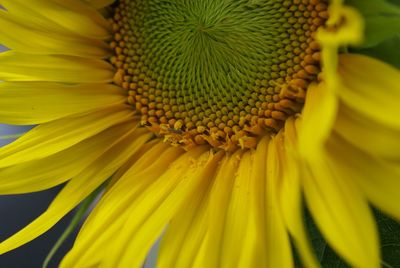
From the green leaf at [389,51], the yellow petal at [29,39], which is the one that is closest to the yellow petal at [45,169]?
the yellow petal at [29,39]

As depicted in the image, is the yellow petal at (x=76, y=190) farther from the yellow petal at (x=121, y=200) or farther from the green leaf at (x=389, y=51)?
the green leaf at (x=389, y=51)

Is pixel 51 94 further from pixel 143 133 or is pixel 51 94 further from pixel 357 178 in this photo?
pixel 357 178

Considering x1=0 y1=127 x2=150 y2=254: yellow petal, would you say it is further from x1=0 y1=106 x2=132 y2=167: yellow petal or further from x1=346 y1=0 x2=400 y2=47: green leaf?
x1=346 y1=0 x2=400 y2=47: green leaf

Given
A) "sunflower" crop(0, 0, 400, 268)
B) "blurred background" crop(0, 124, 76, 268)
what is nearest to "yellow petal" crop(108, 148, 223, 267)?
"sunflower" crop(0, 0, 400, 268)

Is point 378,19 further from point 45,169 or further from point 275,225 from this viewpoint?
point 45,169

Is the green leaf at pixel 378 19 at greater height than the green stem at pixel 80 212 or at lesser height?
greater

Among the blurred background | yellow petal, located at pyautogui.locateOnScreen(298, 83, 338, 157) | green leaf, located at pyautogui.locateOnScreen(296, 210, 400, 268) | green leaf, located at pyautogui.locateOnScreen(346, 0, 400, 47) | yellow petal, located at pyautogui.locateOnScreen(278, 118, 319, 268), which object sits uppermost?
green leaf, located at pyautogui.locateOnScreen(346, 0, 400, 47)

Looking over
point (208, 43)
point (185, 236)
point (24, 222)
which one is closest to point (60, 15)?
point (208, 43)
